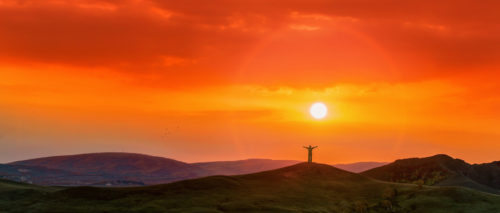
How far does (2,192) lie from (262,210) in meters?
53.0

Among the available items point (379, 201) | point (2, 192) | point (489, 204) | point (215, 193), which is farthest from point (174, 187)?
point (489, 204)

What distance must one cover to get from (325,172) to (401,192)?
23.2 m

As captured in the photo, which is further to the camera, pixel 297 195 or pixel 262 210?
pixel 297 195

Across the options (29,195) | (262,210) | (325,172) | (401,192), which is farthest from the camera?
(325,172)

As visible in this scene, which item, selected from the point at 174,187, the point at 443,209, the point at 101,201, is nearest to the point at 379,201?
the point at 443,209

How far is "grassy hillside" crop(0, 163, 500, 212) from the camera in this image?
98.8 meters

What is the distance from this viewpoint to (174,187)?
361ft

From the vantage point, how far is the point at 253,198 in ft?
346

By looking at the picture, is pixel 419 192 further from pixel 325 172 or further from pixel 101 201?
pixel 101 201

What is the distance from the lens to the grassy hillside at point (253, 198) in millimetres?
98750

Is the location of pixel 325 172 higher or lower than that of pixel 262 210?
higher

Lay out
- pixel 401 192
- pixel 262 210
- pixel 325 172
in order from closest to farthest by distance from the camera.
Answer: pixel 262 210 < pixel 401 192 < pixel 325 172

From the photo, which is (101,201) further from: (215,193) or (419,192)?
(419,192)

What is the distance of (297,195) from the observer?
366 feet
